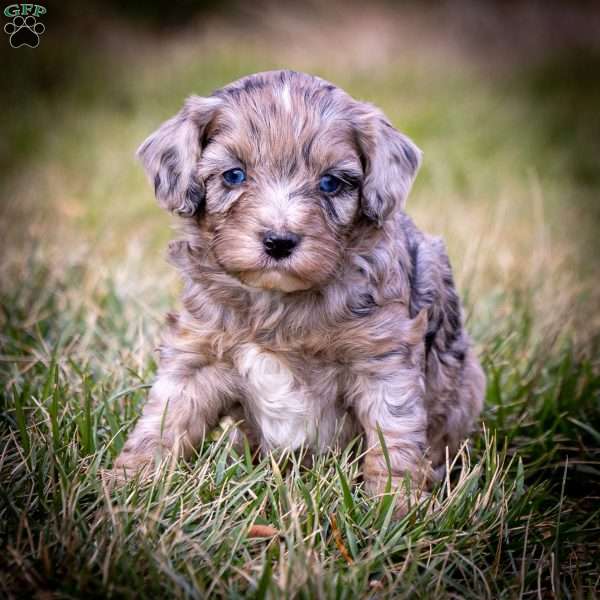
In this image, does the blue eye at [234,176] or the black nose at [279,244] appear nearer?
the black nose at [279,244]

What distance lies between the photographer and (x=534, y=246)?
7.91m

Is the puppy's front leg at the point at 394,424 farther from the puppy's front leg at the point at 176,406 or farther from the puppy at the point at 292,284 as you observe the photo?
the puppy's front leg at the point at 176,406

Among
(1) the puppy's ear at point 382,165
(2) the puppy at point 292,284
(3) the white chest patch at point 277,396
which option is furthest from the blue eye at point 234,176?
(3) the white chest patch at point 277,396

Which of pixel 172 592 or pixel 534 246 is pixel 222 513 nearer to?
pixel 172 592

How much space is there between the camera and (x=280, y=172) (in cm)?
357

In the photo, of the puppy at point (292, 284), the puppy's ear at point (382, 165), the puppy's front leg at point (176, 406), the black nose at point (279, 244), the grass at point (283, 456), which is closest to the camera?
the grass at point (283, 456)

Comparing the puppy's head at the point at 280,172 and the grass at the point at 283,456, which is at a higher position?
the puppy's head at the point at 280,172

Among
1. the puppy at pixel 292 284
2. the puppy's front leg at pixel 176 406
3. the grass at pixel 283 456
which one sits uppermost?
the puppy at pixel 292 284

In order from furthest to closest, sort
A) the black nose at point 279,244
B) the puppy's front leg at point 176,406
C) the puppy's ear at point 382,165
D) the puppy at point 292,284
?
1. the puppy's front leg at point 176,406
2. the puppy's ear at point 382,165
3. the puppy at point 292,284
4. the black nose at point 279,244

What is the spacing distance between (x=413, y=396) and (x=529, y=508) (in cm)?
79

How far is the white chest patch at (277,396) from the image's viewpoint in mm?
3760

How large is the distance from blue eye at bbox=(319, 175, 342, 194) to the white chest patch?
0.73m

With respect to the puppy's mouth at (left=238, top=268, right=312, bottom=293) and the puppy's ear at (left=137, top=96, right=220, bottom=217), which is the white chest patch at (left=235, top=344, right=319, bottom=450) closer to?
the puppy's mouth at (left=238, top=268, right=312, bottom=293)

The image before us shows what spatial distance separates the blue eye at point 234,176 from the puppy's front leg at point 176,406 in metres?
0.81
